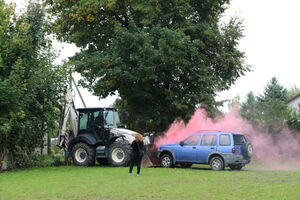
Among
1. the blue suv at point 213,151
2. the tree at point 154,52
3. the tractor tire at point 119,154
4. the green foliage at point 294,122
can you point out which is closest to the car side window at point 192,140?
the blue suv at point 213,151

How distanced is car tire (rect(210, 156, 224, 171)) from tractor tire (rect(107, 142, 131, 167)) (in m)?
4.51

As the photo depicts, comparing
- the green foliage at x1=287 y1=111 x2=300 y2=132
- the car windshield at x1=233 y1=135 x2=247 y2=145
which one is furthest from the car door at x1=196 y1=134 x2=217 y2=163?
the green foliage at x1=287 y1=111 x2=300 y2=132

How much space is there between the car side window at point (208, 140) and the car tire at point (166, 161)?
2056 millimetres

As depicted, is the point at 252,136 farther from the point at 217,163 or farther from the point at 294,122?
the point at 217,163

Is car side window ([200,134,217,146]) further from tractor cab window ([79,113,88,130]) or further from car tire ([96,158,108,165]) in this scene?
tractor cab window ([79,113,88,130])

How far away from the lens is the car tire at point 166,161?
21875 millimetres

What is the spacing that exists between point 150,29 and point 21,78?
1017 centimetres

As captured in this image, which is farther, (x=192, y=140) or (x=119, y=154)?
(x=119, y=154)

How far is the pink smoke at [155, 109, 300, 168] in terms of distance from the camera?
26406mm

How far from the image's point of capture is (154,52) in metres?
24.8

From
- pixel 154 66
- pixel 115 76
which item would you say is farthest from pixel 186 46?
pixel 115 76

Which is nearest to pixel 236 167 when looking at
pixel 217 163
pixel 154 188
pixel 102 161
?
pixel 217 163

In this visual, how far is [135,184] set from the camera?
1423 centimetres

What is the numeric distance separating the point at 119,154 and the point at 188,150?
3.85 meters
